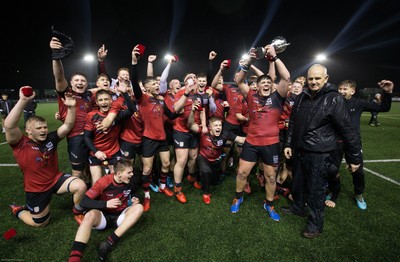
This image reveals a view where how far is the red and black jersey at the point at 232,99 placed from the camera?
17.1 ft

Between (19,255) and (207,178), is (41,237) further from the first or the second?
(207,178)

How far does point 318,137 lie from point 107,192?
2.92 meters

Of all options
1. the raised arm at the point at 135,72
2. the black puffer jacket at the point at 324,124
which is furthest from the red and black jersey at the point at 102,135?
the black puffer jacket at the point at 324,124

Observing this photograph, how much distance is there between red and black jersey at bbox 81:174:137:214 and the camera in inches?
105

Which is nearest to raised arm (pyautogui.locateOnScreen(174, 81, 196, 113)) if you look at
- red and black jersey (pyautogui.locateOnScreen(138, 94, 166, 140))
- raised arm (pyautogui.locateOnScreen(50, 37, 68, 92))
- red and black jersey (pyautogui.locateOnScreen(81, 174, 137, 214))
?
red and black jersey (pyautogui.locateOnScreen(138, 94, 166, 140))

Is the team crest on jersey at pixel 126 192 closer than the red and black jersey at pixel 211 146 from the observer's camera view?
Yes

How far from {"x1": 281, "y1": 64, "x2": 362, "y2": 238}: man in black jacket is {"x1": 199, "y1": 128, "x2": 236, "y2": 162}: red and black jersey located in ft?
5.01

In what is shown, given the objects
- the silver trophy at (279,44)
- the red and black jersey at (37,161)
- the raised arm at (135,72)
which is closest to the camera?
the red and black jersey at (37,161)

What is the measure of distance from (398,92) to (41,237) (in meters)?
49.7

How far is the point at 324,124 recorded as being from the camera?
9.18 feet

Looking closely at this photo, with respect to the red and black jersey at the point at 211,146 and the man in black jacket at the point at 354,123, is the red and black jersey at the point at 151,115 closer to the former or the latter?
the red and black jersey at the point at 211,146

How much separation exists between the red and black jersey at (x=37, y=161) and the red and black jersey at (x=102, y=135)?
1.69 feet

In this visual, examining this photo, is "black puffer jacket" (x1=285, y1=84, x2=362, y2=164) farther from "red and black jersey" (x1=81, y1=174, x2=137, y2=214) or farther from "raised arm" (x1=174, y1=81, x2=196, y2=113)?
"red and black jersey" (x1=81, y1=174, x2=137, y2=214)

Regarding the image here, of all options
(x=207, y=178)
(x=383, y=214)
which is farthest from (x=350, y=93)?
(x=207, y=178)
